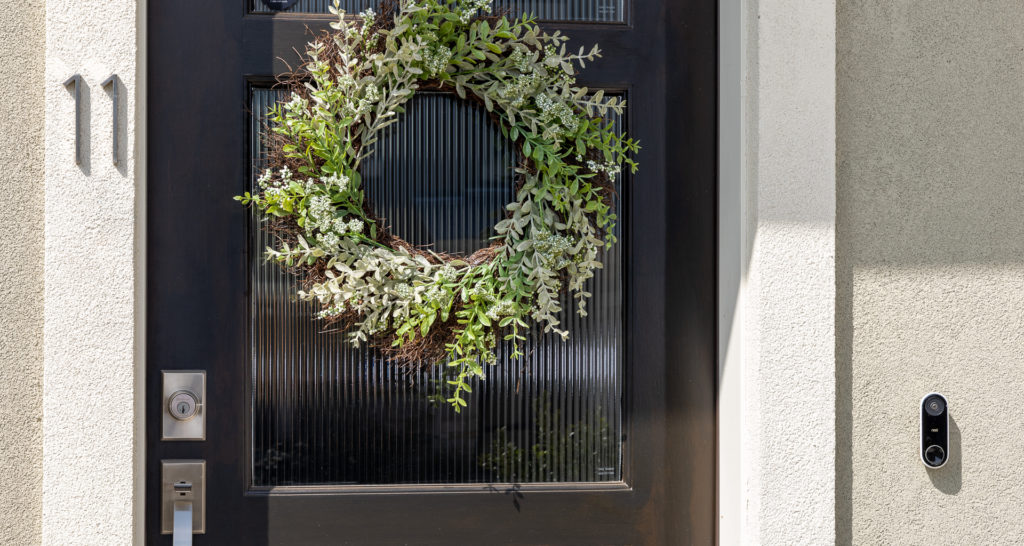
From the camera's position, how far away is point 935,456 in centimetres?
151

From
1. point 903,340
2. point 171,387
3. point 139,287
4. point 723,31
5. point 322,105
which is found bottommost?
point 171,387

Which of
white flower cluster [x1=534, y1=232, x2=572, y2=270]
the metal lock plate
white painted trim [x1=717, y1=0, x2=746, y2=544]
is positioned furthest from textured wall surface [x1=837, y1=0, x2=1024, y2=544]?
the metal lock plate

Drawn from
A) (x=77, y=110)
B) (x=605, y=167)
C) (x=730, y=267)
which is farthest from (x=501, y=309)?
(x=77, y=110)

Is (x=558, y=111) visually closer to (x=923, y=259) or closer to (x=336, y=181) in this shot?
(x=336, y=181)

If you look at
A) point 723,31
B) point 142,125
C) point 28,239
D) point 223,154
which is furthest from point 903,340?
point 28,239

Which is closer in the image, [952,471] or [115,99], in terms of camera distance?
[115,99]

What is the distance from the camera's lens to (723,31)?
5.26 feet

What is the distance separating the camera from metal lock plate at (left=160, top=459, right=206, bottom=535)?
59.8 inches

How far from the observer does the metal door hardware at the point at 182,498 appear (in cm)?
151

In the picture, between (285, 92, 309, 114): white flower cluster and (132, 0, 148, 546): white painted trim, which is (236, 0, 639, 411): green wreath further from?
(132, 0, 148, 546): white painted trim

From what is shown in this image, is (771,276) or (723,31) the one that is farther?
(723,31)

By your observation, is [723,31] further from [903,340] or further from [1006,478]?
[1006,478]

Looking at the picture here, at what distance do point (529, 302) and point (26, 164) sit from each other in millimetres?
1099

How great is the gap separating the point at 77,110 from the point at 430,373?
925 mm
